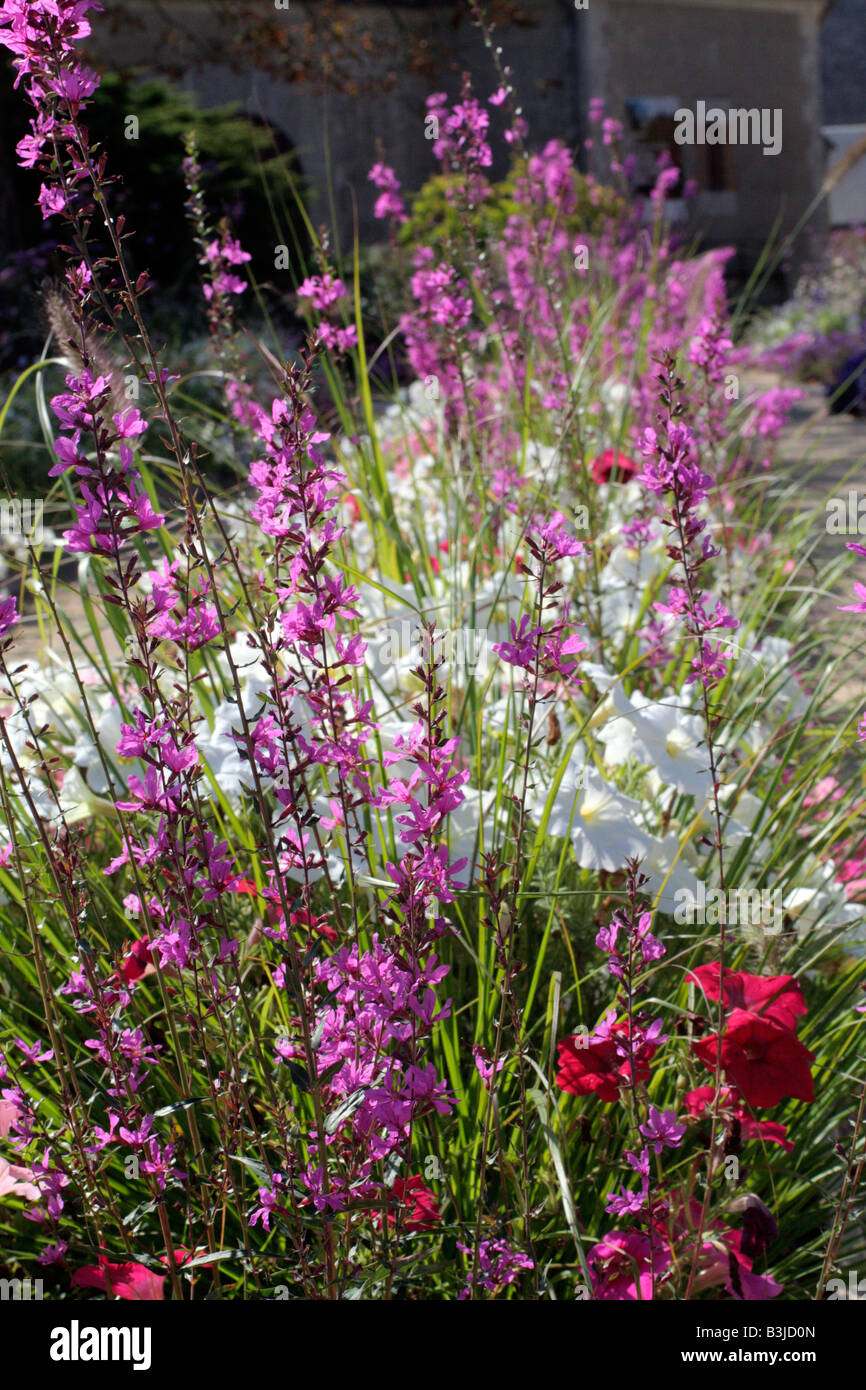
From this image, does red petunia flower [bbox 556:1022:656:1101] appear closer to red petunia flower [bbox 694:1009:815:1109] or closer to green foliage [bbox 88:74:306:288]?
red petunia flower [bbox 694:1009:815:1109]

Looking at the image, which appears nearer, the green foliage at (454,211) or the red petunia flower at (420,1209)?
the red petunia flower at (420,1209)

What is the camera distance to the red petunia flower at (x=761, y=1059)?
1246 millimetres

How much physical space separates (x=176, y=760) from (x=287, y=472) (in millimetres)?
285

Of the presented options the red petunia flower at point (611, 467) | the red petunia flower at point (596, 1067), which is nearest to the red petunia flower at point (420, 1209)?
the red petunia flower at point (596, 1067)

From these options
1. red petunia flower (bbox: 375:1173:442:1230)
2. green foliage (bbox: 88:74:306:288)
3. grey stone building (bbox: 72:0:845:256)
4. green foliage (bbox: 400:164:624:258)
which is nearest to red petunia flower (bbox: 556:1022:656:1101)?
red petunia flower (bbox: 375:1173:442:1230)

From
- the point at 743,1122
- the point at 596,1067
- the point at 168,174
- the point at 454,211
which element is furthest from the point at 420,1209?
the point at 168,174

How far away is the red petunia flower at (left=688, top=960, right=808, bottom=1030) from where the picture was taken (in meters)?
1.30

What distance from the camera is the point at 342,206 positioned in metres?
16.9

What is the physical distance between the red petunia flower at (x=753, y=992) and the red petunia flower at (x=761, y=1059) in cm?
4

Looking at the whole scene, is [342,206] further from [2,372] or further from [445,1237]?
[445,1237]

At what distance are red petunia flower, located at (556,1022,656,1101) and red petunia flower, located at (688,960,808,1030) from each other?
117 mm

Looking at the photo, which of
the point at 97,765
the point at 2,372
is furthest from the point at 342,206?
the point at 97,765

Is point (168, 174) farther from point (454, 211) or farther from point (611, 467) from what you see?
point (611, 467)

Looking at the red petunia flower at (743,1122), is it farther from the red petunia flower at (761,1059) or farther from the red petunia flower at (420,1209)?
the red petunia flower at (420,1209)
